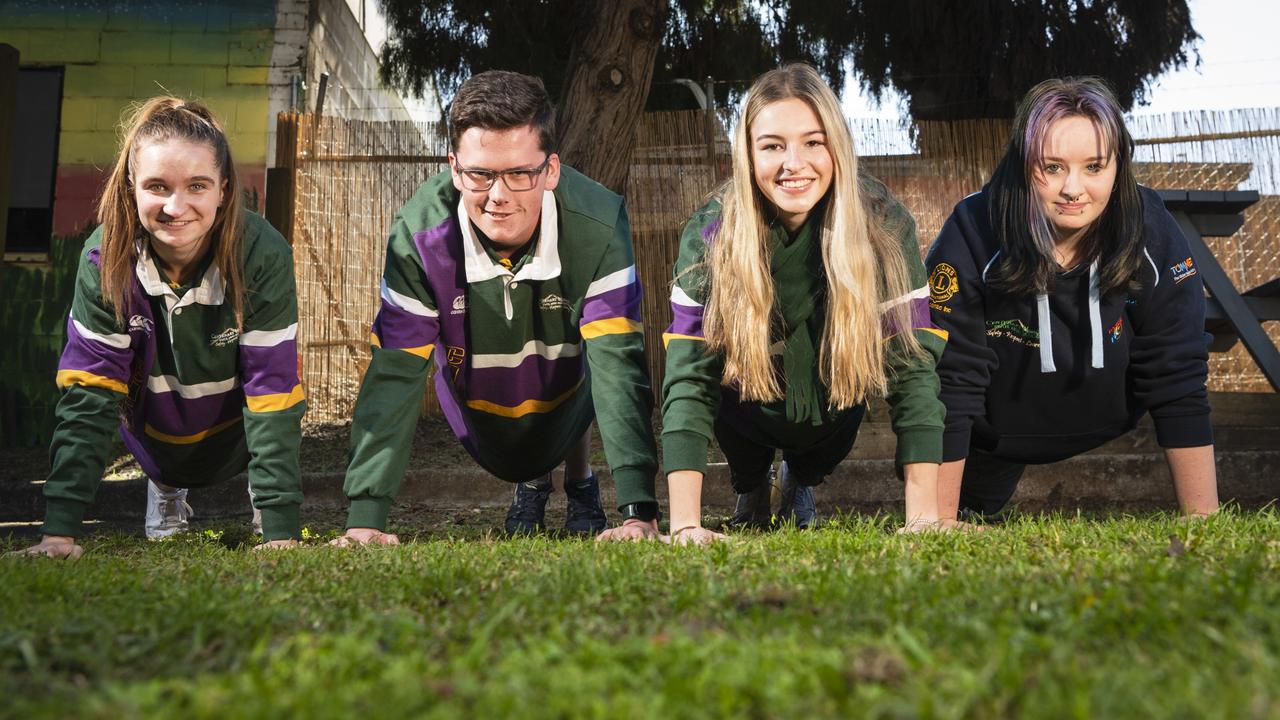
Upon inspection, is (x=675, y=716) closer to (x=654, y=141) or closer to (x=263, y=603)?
(x=263, y=603)

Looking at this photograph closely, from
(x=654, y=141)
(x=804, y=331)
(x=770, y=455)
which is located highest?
(x=654, y=141)

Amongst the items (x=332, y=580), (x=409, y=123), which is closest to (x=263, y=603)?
(x=332, y=580)

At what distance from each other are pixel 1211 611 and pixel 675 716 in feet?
3.42

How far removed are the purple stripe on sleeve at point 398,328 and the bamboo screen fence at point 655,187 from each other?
15.1 ft

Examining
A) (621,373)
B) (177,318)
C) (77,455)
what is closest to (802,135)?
(621,373)

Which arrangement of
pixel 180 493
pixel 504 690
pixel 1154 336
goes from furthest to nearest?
pixel 180 493, pixel 1154 336, pixel 504 690

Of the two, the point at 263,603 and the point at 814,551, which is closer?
the point at 263,603

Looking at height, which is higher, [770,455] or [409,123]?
[409,123]

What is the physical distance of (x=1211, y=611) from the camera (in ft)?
6.05

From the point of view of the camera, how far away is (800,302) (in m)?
3.74

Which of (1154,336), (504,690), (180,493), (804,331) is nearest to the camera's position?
(504,690)

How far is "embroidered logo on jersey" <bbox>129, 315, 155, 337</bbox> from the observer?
4.01 m

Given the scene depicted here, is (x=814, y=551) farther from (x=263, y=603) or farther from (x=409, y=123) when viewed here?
(x=409, y=123)

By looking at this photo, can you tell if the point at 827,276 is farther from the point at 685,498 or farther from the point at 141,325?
the point at 141,325
